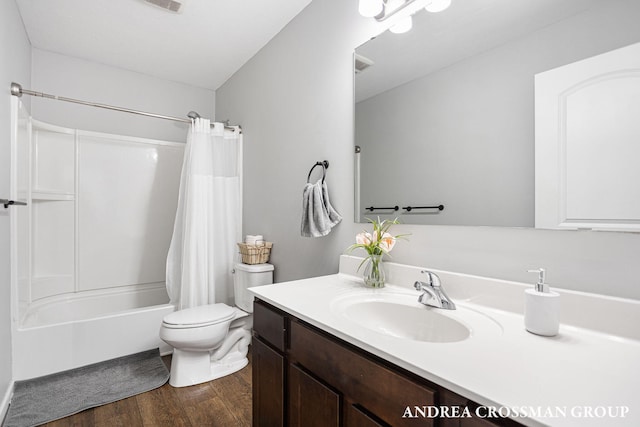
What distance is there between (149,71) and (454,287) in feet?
10.7

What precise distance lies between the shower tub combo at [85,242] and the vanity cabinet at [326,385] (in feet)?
5.14

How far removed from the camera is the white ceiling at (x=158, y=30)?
2014 mm

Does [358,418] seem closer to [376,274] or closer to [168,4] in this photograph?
[376,274]

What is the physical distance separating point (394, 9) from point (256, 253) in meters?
1.69

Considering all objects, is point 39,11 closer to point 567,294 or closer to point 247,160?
point 247,160

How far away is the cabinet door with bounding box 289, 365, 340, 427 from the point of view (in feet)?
2.89

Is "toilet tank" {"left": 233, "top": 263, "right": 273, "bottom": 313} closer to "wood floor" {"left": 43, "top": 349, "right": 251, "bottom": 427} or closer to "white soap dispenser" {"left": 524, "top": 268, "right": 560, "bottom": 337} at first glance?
"wood floor" {"left": 43, "top": 349, "right": 251, "bottom": 427}

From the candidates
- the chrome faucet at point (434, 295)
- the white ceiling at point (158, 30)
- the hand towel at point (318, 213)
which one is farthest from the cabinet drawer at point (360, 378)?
the white ceiling at point (158, 30)

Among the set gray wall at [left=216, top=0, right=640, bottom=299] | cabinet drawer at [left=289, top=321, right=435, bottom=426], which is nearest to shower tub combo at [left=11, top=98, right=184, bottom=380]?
gray wall at [left=216, top=0, right=640, bottom=299]

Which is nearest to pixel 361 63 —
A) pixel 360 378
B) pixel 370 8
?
pixel 370 8

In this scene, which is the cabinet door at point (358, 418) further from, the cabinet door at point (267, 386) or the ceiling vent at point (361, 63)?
the ceiling vent at point (361, 63)

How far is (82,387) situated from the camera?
6.27 ft

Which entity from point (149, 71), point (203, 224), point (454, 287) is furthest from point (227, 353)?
point (149, 71)

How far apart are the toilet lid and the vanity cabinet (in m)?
0.80
